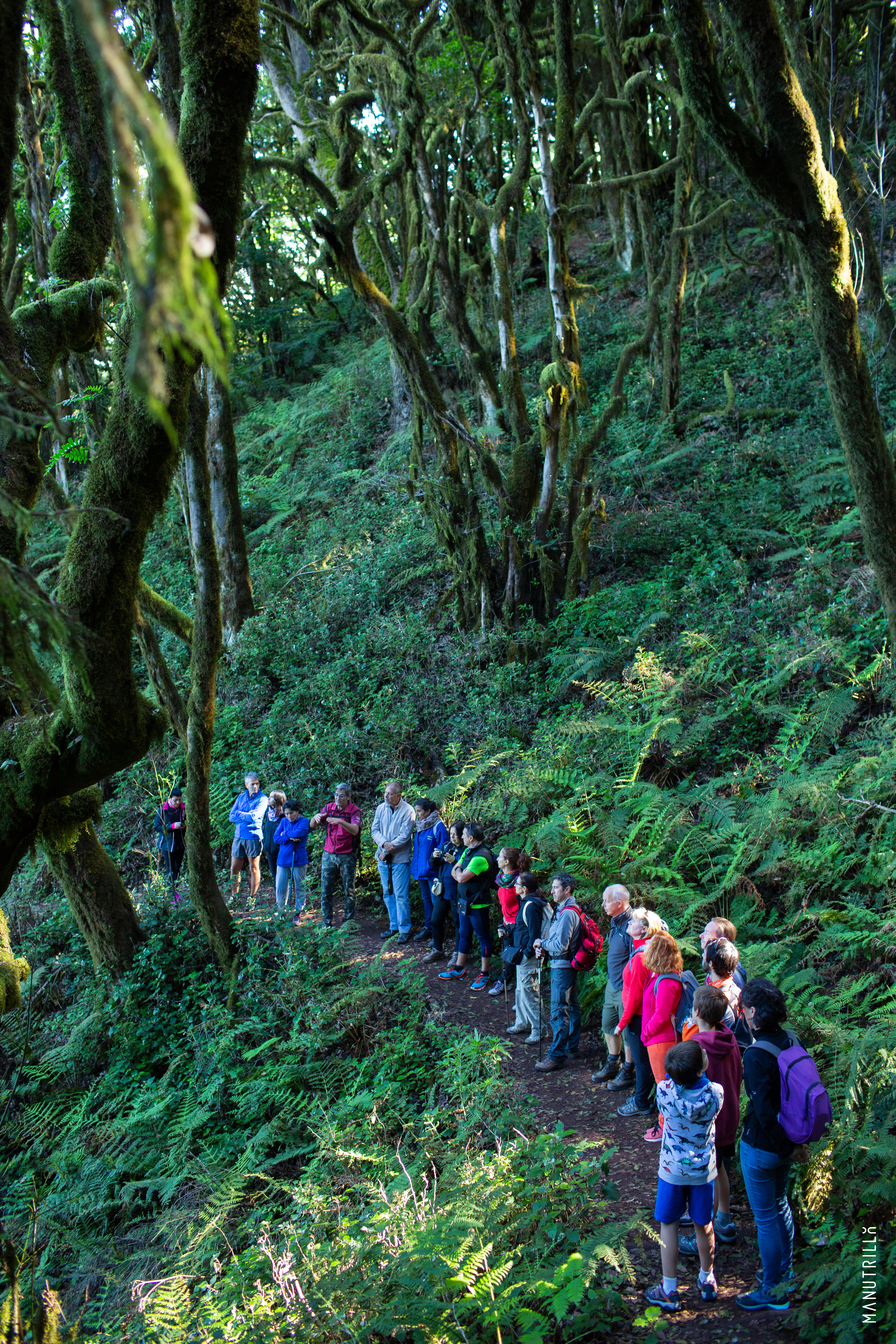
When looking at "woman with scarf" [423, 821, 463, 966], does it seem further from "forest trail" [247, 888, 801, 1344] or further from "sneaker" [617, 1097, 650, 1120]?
"sneaker" [617, 1097, 650, 1120]

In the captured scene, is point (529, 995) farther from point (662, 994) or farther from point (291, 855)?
point (291, 855)

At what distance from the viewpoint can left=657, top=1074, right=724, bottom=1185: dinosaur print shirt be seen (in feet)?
13.5

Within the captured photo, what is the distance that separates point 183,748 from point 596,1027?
32.8ft

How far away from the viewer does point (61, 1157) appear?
7.66 meters

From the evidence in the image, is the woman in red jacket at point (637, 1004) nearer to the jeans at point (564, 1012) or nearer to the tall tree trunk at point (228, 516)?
the jeans at point (564, 1012)

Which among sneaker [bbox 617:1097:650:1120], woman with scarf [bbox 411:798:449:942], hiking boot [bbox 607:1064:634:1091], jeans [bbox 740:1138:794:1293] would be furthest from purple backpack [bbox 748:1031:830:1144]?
woman with scarf [bbox 411:798:449:942]

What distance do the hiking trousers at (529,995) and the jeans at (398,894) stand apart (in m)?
2.44

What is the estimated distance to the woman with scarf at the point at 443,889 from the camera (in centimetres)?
873

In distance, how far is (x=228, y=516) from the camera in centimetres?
1650

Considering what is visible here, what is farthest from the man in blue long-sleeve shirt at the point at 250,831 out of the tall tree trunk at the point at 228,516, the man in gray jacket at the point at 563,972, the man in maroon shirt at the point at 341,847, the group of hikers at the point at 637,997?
the tall tree trunk at the point at 228,516

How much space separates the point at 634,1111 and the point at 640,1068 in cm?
31

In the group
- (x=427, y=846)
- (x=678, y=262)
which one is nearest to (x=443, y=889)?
(x=427, y=846)

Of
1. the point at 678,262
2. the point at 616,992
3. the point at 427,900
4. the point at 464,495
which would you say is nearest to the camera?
the point at 616,992

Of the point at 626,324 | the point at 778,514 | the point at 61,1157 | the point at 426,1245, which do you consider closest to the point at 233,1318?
the point at 426,1245
